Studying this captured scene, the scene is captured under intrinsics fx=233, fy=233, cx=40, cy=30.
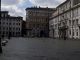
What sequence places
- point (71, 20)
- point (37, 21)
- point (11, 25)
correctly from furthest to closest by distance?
point (11, 25)
point (37, 21)
point (71, 20)

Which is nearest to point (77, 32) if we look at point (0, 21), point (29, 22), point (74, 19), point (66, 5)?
point (74, 19)

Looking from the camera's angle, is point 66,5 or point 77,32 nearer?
point 77,32

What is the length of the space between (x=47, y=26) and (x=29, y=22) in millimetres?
12346

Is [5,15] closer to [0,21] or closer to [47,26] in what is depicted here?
[0,21]

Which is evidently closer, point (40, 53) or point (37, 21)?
point (40, 53)

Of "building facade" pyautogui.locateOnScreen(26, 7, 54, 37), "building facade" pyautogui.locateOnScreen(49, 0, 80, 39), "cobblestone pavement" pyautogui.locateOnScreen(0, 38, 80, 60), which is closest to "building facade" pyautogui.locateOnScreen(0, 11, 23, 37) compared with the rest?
"building facade" pyautogui.locateOnScreen(26, 7, 54, 37)

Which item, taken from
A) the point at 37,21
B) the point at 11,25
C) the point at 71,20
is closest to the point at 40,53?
the point at 71,20

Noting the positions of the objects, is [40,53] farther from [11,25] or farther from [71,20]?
[11,25]

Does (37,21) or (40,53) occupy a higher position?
(37,21)

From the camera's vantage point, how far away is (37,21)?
155 metres

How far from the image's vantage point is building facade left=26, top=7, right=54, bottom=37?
154m

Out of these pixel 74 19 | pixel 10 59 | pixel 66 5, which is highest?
pixel 66 5

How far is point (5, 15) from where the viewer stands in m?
165

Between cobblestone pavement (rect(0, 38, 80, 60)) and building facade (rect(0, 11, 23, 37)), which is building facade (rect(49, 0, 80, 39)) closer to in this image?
cobblestone pavement (rect(0, 38, 80, 60))
